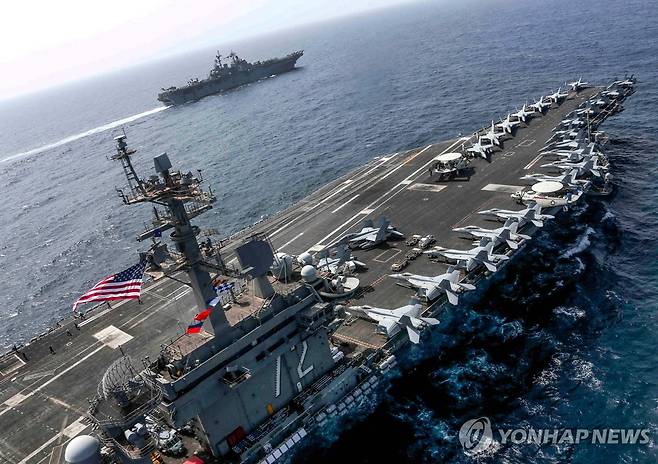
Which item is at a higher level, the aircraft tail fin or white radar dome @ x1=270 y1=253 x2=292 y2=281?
white radar dome @ x1=270 y1=253 x2=292 y2=281

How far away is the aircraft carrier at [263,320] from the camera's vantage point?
2548cm

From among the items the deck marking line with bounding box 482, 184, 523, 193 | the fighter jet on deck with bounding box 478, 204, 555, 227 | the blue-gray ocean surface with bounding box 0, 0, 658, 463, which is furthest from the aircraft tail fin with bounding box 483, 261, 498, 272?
the deck marking line with bounding box 482, 184, 523, 193

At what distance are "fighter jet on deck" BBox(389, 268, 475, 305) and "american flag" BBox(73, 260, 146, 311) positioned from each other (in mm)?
21015

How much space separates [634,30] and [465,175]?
357ft

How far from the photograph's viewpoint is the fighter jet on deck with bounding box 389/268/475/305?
37031 mm

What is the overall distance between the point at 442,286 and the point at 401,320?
5.09 m

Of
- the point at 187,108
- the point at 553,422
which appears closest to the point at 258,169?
the point at 553,422

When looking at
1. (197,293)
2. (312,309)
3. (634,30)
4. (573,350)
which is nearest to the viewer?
(197,293)

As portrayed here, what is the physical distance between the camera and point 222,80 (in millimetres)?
174000

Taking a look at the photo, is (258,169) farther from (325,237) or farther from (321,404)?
(321,404)

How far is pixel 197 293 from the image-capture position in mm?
26641

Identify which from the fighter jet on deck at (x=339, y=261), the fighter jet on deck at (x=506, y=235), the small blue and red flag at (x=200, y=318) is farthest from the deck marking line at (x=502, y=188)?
the small blue and red flag at (x=200, y=318)

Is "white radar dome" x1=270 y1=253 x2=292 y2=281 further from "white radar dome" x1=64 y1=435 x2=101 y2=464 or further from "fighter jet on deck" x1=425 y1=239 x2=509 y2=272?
"fighter jet on deck" x1=425 y1=239 x2=509 y2=272

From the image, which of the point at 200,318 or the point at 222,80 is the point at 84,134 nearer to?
the point at 222,80
